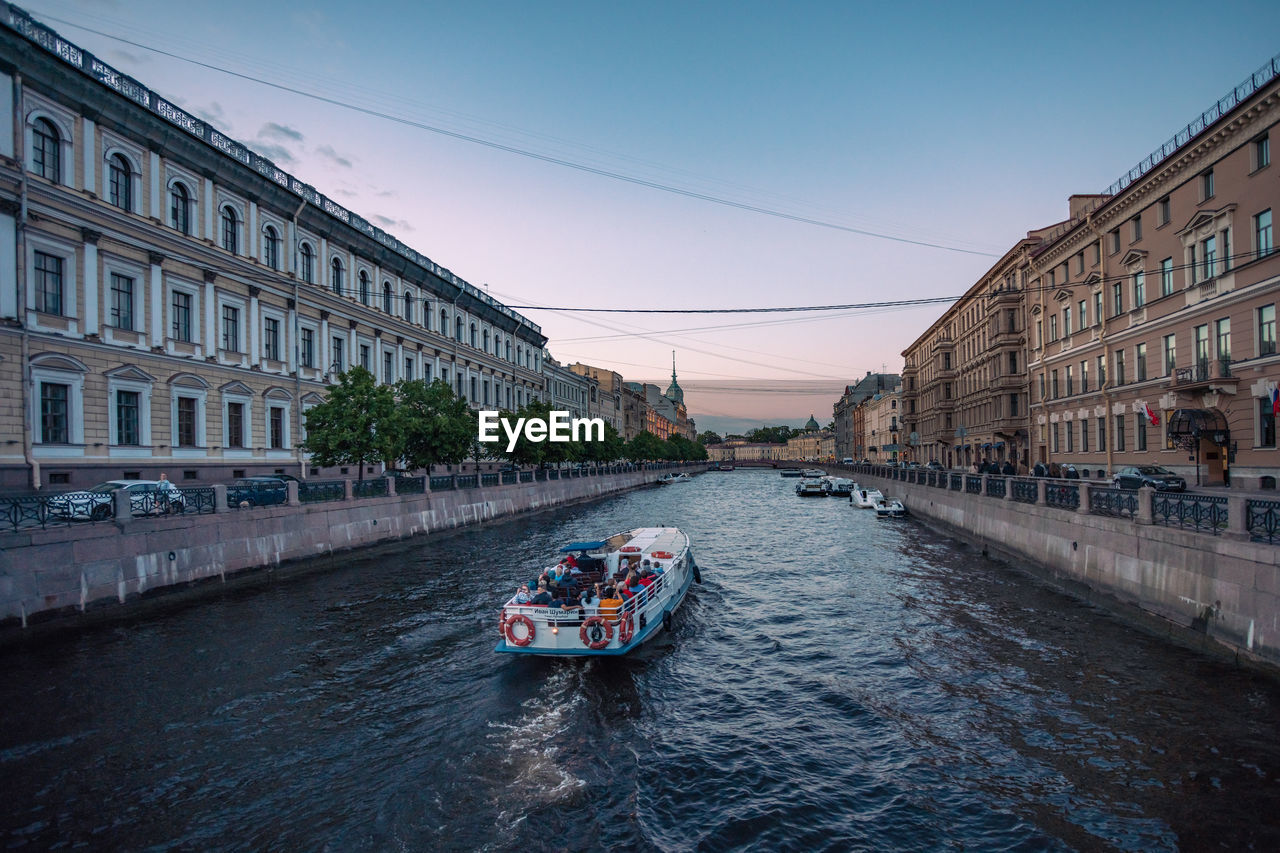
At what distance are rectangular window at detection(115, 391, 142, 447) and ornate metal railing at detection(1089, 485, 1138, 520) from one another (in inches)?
1303

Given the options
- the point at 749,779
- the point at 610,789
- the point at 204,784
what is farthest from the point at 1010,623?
the point at 204,784

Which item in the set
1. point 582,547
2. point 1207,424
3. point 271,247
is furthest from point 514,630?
point 271,247

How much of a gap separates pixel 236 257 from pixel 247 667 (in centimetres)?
2587

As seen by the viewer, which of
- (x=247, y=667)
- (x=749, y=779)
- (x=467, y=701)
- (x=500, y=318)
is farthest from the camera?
(x=500, y=318)

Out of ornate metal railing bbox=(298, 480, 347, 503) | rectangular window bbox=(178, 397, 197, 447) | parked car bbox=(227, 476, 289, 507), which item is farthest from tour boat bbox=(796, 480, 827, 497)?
rectangular window bbox=(178, 397, 197, 447)

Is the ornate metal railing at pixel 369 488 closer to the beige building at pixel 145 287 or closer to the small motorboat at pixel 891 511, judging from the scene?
the beige building at pixel 145 287

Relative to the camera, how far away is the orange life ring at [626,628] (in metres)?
13.0

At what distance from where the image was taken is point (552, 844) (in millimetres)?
7316

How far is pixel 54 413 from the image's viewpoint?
76.5 feet

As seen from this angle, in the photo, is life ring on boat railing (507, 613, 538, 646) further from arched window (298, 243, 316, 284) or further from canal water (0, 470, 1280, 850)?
arched window (298, 243, 316, 284)

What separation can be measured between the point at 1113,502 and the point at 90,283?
112ft

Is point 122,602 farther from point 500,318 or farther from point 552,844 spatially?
point 500,318

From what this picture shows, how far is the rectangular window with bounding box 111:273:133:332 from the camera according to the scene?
2588 centimetres

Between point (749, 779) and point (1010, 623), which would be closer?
point (749, 779)
